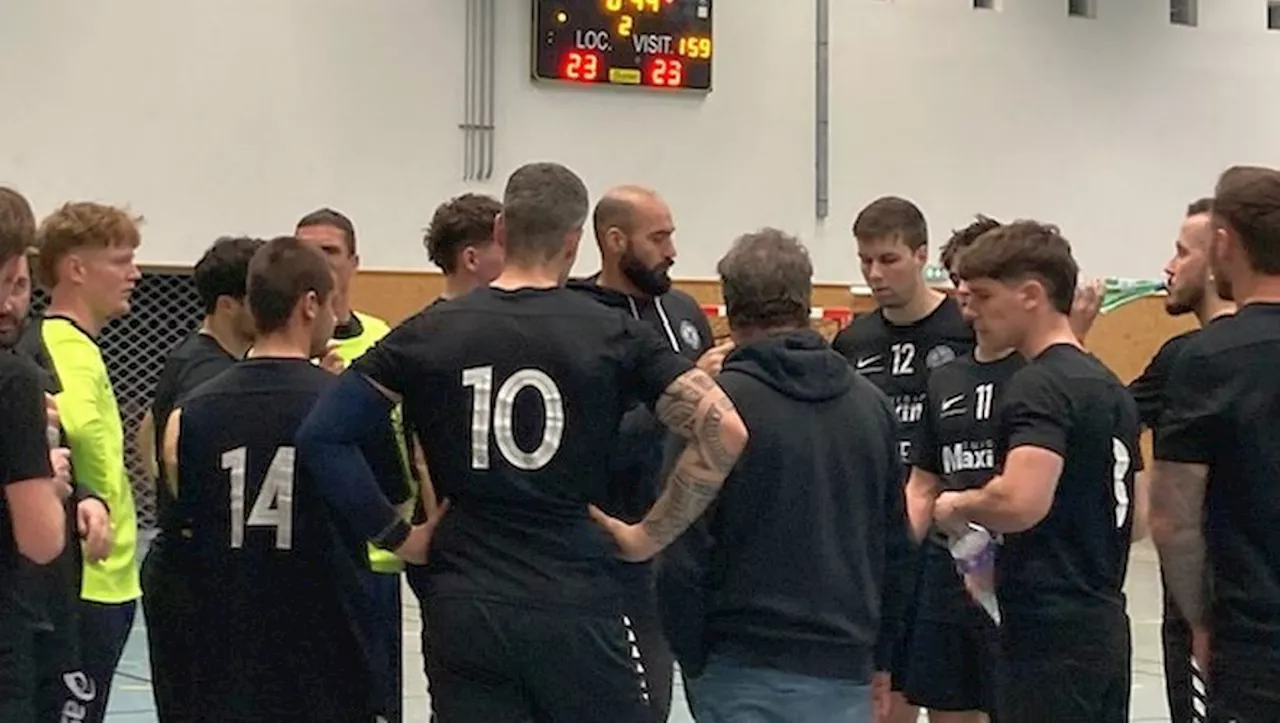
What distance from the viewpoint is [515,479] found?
360cm

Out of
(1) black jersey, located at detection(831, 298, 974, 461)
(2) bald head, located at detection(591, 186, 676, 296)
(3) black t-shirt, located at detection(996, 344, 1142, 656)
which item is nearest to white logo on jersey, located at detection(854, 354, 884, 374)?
(1) black jersey, located at detection(831, 298, 974, 461)

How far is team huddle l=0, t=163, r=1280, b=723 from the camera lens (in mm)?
3561

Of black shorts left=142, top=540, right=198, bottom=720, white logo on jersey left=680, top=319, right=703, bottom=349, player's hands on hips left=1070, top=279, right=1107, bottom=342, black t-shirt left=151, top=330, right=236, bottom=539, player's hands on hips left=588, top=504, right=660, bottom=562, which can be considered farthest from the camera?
white logo on jersey left=680, top=319, right=703, bottom=349

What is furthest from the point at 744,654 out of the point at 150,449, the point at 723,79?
the point at 723,79

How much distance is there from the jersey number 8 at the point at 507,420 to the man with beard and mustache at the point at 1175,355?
2.20m

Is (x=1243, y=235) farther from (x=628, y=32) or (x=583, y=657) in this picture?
(x=628, y=32)

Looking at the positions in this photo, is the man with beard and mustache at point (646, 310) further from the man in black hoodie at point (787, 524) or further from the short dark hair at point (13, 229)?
the short dark hair at point (13, 229)

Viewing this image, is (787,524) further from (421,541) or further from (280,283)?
(280,283)

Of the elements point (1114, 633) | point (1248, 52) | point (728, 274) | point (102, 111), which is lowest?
point (1114, 633)

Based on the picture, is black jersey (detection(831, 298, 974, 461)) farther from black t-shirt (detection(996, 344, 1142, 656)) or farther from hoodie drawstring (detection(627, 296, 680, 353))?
black t-shirt (detection(996, 344, 1142, 656))

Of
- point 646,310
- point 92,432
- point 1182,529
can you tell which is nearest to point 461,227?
point 646,310

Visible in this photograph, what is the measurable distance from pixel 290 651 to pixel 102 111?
33.8ft

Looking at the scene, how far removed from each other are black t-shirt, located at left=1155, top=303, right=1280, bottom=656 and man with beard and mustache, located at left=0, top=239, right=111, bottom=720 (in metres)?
2.54

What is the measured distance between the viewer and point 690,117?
50.9 ft
